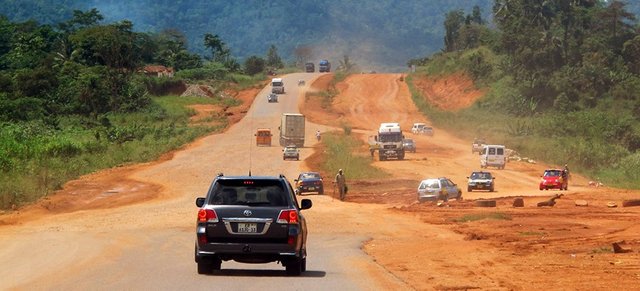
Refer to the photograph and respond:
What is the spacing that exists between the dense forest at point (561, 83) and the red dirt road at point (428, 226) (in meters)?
11.4

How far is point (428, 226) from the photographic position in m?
39.8

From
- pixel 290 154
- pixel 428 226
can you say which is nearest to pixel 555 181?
pixel 290 154

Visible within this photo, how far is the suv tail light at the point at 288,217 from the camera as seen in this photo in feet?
66.2

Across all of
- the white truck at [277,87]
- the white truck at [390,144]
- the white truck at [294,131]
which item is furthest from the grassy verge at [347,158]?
the white truck at [277,87]

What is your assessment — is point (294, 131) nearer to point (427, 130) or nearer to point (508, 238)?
point (427, 130)

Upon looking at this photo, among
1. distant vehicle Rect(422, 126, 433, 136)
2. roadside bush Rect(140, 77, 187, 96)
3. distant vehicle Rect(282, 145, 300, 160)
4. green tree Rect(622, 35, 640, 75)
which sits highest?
green tree Rect(622, 35, 640, 75)

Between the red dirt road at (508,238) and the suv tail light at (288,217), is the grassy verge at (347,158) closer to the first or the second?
the red dirt road at (508,238)

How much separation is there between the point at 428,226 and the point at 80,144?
44.5 metres

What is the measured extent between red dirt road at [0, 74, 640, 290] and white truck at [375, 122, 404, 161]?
1.25 meters

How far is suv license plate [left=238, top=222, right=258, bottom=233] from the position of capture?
20.1 meters

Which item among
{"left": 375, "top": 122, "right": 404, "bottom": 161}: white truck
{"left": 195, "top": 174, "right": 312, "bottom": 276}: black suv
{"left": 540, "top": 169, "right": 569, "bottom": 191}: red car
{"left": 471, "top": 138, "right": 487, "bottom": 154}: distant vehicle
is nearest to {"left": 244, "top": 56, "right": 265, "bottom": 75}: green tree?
{"left": 471, "top": 138, "right": 487, "bottom": 154}: distant vehicle

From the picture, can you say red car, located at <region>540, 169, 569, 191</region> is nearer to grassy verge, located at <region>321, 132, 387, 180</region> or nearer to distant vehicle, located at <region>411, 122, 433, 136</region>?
grassy verge, located at <region>321, 132, 387, 180</region>

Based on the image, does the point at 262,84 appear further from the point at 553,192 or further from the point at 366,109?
the point at 553,192

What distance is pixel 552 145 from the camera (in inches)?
3634
